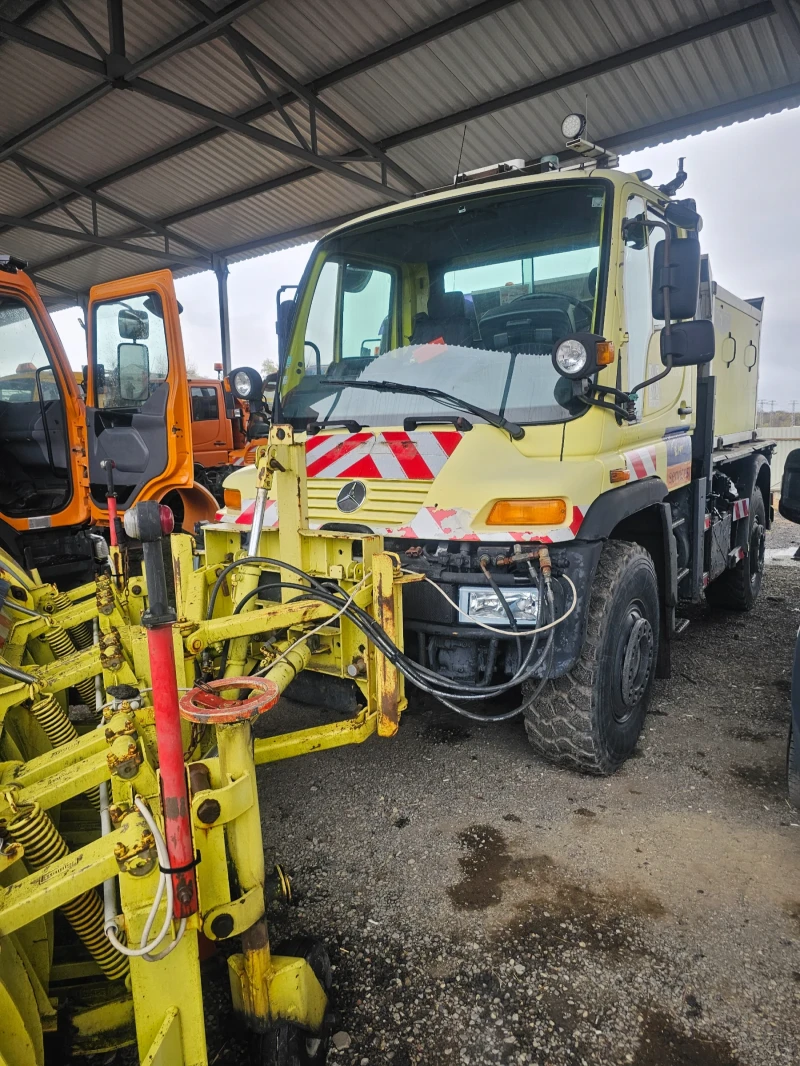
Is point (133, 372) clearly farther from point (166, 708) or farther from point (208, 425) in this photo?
point (208, 425)

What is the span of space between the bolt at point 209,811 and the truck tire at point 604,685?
1.64 meters

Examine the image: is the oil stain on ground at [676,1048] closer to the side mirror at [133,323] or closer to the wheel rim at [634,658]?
the wheel rim at [634,658]

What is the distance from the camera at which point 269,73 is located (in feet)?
26.3

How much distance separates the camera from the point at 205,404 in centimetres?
1107

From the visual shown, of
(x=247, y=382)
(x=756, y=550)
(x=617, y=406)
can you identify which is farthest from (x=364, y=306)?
(x=756, y=550)

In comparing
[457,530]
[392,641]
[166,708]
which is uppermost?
[457,530]

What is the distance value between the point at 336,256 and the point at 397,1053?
3.40 m

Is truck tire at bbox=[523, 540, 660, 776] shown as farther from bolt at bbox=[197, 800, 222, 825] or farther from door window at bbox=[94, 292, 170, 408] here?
door window at bbox=[94, 292, 170, 408]

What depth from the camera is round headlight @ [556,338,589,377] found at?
2.56 meters

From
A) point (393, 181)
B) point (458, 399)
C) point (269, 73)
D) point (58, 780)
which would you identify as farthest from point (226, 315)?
point (58, 780)

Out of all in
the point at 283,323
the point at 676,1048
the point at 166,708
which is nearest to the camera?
the point at 166,708

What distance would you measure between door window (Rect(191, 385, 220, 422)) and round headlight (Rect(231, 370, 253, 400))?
7.77 m

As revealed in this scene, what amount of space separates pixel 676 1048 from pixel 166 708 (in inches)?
64.6

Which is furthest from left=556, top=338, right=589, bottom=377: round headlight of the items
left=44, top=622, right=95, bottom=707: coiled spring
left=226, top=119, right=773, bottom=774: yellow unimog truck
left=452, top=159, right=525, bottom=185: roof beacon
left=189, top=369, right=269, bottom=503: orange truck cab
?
left=189, top=369, right=269, bottom=503: orange truck cab
